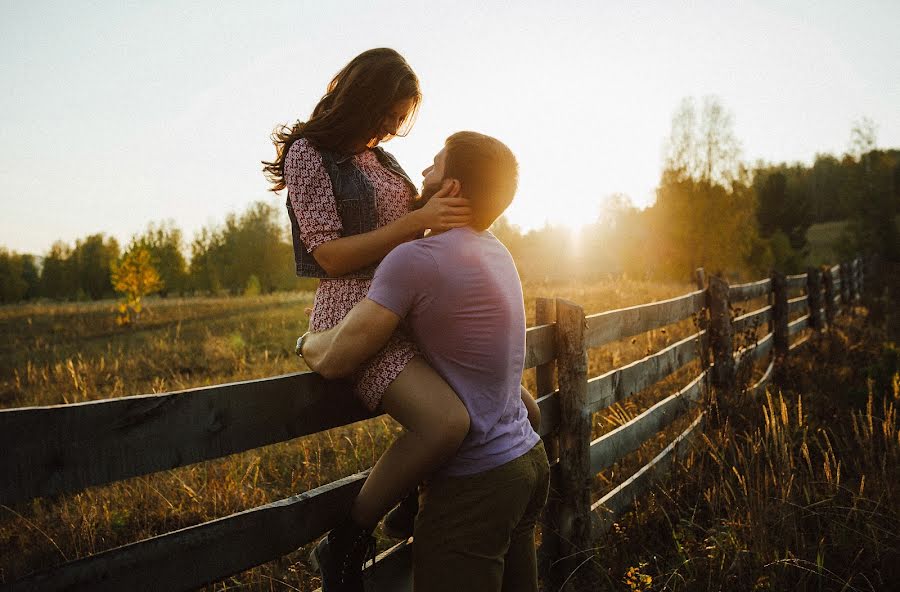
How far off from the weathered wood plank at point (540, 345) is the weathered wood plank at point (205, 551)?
1299mm

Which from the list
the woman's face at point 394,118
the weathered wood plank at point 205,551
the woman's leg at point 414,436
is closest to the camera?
the weathered wood plank at point 205,551

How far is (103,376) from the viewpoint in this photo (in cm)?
912

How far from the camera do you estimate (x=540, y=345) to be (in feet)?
10.6

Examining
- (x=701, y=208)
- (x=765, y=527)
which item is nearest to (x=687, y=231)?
(x=701, y=208)

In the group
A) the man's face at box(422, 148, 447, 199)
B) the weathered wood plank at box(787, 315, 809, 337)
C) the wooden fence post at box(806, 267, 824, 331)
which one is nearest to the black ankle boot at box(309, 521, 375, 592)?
the man's face at box(422, 148, 447, 199)

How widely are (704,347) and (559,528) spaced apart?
2.62 meters

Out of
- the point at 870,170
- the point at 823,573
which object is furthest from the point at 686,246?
the point at 823,573

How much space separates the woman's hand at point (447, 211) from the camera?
1.87m

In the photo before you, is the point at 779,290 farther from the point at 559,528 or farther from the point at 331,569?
the point at 331,569

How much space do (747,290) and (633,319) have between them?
11.2 ft

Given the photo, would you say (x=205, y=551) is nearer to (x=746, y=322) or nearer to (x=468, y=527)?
(x=468, y=527)

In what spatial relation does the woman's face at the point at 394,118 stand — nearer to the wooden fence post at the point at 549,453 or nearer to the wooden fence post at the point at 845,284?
the wooden fence post at the point at 549,453

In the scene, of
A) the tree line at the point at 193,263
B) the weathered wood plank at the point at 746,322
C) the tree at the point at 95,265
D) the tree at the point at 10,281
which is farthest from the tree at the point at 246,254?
the weathered wood plank at the point at 746,322

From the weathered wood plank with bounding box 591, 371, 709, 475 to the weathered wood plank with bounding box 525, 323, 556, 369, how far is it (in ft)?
2.41
